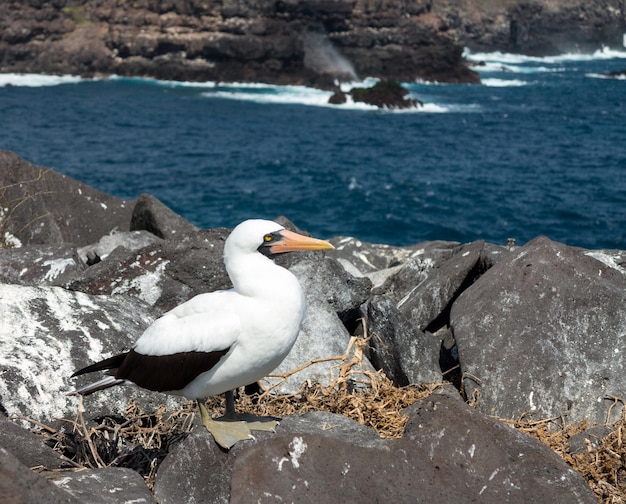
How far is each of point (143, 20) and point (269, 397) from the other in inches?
2686

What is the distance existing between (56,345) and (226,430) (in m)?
1.69

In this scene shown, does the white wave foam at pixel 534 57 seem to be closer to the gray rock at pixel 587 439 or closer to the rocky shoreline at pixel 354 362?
the rocky shoreline at pixel 354 362

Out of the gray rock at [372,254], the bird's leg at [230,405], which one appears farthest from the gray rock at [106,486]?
the gray rock at [372,254]

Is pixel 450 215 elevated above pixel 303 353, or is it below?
below

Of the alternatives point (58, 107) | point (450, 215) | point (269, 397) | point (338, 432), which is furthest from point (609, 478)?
point (58, 107)

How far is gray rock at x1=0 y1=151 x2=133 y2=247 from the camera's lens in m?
10.1

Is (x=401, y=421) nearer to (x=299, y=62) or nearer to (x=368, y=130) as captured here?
(x=368, y=130)

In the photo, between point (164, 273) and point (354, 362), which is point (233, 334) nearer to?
point (354, 362)

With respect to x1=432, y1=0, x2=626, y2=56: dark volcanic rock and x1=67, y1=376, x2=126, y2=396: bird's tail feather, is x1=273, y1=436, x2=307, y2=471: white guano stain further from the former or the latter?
x1=432, y1=0, x2=626, y2=56: dark volcanic rock

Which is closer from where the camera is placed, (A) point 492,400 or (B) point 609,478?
(B) point 609,478

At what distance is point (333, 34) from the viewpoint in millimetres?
71875

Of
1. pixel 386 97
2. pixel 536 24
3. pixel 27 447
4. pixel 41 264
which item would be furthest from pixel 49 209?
pixel 536 24

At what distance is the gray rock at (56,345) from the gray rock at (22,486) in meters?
1.86

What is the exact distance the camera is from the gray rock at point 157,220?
33.8ft
